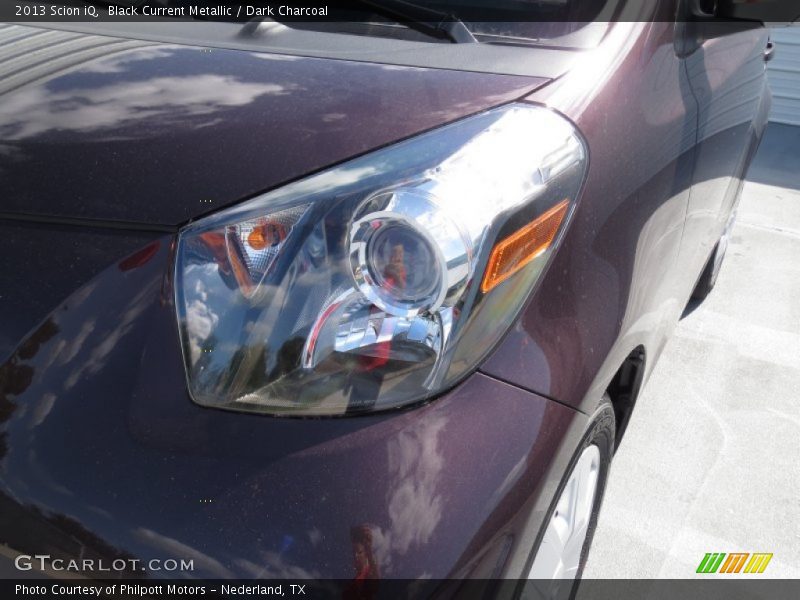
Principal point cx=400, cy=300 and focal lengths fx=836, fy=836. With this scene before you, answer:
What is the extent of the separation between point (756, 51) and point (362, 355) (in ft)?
6.65

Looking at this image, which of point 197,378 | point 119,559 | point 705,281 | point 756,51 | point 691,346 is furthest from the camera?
point 705,281

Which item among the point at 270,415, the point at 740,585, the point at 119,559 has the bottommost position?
the point at 740,585

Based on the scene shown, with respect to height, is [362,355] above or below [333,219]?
below

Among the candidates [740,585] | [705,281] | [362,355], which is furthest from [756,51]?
[362,355]

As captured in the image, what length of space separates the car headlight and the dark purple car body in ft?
0.10

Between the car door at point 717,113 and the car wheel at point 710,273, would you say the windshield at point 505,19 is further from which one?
the car wheel at point 710,273

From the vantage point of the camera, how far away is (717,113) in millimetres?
1991

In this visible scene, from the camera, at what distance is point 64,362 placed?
3.58ft

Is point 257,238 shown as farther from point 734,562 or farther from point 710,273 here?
point 710,273

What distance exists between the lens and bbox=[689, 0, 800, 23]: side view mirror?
182 cm

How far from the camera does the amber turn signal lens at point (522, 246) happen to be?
111cm

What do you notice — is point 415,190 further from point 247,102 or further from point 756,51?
point 756,51

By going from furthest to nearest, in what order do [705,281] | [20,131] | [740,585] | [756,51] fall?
[705,281], [756,51], [740,585], [20,131]

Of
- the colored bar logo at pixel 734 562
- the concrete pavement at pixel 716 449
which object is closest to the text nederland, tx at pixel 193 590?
the concrete pavement at pixel 716 449
